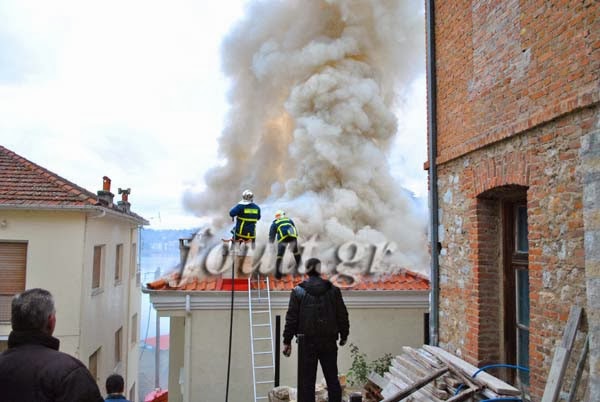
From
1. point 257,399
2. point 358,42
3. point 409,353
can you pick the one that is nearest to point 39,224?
point 257,399

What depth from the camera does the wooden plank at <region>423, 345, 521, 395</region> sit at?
4.23 metres

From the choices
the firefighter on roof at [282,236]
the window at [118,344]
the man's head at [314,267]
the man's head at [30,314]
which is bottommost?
the window at [118,344]

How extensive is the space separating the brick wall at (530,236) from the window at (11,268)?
29.9 feet

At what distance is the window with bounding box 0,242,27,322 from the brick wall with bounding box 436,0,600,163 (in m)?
9.27

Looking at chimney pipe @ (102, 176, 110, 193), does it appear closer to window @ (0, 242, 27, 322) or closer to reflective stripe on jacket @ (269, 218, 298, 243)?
window @ (0, 242, 27, 322)

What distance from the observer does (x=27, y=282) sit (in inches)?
413

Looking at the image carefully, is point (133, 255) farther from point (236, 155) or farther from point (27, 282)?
point (27, 282)

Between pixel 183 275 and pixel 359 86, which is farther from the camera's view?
pixel 359 86

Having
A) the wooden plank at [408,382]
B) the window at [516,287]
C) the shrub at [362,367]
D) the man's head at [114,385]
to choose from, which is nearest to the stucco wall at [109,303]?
the shrub at [362,367]

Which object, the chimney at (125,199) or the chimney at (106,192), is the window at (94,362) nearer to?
the chimney at (106,192)

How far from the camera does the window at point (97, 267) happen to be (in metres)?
12.3

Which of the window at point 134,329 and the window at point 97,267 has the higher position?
the window at point 97,267

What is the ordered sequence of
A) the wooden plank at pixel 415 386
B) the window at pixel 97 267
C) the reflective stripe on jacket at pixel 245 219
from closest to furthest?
the wooden plank at pixel 415 386, the reflective stripe on jacket at pixel 245 219, the window at pixel 97 267

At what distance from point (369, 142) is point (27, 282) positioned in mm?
10807
